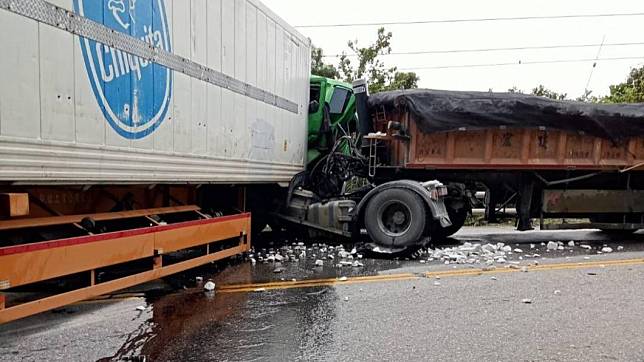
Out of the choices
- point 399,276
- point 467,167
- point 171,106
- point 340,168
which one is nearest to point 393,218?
point 340,168

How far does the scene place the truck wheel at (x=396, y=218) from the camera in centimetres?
734

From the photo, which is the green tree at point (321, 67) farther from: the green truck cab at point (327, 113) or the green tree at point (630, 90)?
the green truck cab at point (327, 113)

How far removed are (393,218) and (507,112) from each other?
2.47m

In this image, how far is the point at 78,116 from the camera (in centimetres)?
405

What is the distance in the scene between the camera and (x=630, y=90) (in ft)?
70.0

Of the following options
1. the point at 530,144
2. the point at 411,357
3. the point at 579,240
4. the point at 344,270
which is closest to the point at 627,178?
the point at 579,240

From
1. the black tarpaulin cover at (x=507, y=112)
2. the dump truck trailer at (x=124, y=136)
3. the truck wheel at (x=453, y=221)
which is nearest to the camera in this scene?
the dump truck trailer at (x=124, y=136)

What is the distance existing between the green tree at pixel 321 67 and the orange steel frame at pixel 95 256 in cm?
1873

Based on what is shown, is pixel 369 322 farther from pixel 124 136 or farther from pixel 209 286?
pixel 124 136

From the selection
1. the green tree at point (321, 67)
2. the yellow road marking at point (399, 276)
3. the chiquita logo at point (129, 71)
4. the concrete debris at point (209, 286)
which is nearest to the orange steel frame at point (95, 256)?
the concrete debris at point (209, 286)

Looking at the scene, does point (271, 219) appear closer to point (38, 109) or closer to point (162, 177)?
point (162, 177)

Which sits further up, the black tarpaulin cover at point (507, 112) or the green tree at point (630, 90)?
the green tree at point (630, 90)

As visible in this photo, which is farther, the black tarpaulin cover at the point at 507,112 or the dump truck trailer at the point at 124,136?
the black tarpaulin cover at the point at 507,112

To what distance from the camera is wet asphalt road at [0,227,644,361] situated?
365 centimetres
